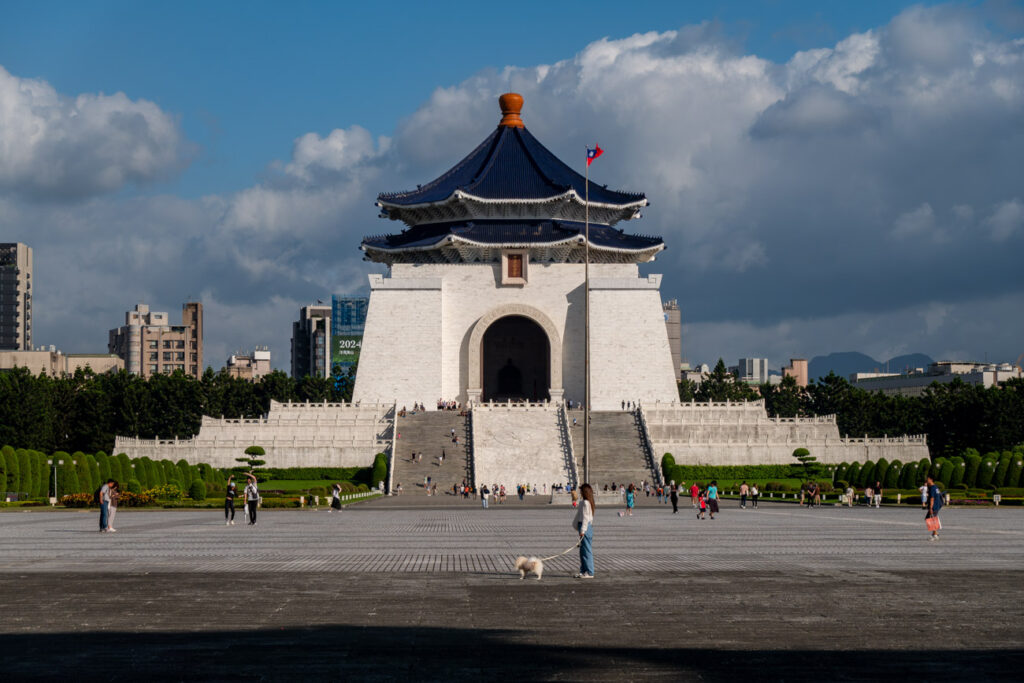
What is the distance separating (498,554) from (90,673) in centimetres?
1106

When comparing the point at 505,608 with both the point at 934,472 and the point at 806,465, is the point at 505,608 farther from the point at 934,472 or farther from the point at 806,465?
the point at 806,465

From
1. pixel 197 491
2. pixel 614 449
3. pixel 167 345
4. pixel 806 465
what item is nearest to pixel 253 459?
pixel 197 491

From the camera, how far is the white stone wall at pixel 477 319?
71750 millimetres

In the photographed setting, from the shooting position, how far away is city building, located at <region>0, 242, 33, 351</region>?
155 m

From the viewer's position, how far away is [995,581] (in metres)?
15.5

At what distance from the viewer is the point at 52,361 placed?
14238 cm

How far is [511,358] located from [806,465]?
2925 cm

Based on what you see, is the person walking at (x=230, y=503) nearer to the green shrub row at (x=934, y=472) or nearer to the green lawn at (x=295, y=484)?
the green lawn at (x=295, y=484)

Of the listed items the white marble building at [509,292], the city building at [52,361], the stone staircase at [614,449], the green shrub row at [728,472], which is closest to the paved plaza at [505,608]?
the stone staircase at [614,449]

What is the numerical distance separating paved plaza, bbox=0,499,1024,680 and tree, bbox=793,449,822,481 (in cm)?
3341

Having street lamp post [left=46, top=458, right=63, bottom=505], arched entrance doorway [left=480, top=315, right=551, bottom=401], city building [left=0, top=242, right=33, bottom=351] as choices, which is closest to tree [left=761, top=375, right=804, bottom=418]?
arched entrance doorway [left=480, top=315, right=551, bottom=401]

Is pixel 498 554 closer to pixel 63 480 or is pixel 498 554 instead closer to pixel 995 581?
pixel 995 581

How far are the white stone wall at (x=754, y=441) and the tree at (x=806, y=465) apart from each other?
651 mm

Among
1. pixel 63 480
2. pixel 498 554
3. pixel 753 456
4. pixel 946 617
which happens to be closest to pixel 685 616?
pixel 946 617
